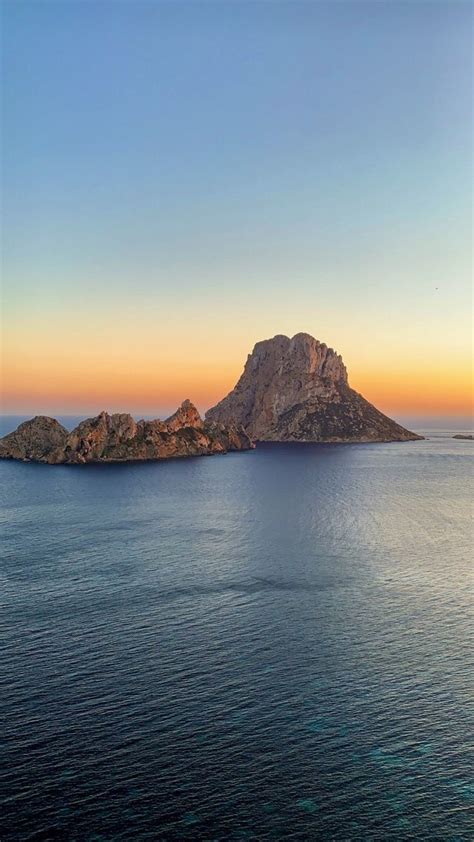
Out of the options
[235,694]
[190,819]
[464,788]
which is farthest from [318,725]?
[190,819]

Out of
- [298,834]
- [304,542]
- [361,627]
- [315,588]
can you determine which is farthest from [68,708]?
[304,542]

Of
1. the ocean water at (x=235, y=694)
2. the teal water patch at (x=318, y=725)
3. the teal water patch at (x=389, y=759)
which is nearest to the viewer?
the ocean water at (x=235, y=694)

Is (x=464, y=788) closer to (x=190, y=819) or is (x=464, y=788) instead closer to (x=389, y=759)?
(x=389, y=759)

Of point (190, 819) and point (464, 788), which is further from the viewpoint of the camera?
point (464, 788)

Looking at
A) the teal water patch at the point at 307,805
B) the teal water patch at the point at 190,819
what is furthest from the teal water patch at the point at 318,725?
the teal water patch at the point at 190,819

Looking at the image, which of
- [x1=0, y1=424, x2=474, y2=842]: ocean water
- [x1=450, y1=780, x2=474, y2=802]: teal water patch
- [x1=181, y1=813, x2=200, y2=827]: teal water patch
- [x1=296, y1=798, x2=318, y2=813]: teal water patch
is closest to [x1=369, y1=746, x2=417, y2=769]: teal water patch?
[x1=0, y1=424, x2=474, y2=842]: ocean water

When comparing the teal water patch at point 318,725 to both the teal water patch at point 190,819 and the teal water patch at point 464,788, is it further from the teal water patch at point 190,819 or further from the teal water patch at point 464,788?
the teal water patch at point 190,819

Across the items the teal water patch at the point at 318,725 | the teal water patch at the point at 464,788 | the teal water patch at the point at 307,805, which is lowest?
the teal water patch at the point at 464,788
